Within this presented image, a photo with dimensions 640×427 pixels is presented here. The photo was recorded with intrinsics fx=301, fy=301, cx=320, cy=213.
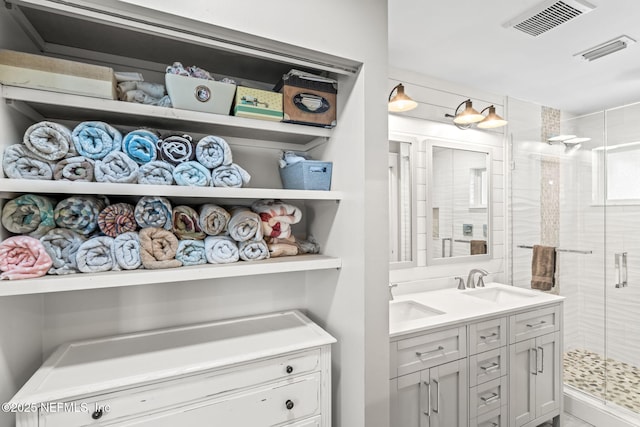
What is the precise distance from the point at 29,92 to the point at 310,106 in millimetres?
866

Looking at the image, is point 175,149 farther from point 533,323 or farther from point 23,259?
point 533,323

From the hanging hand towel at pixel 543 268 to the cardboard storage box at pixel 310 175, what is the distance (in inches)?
92.2

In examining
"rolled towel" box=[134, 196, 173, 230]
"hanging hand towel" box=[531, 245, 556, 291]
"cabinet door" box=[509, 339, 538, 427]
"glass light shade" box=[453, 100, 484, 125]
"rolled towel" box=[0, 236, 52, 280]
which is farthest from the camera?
"hanging hand towel" box=[531, 245, 556, 291]

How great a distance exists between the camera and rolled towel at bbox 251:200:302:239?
1.26m

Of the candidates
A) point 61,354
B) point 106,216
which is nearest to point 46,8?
point 106,216

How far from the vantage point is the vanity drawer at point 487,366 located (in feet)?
5.68

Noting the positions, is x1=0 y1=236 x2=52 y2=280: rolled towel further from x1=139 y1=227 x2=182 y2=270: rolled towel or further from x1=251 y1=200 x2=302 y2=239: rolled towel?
x1=251 y1=200 x2=302 y2=239: rolled towel

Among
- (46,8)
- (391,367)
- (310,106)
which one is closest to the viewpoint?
(46,8)

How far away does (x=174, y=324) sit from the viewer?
1.26m

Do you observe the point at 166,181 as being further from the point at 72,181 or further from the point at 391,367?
the point at 391,367

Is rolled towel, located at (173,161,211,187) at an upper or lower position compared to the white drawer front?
upper

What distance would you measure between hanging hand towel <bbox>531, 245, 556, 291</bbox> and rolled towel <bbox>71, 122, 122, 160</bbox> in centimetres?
Answer: 311

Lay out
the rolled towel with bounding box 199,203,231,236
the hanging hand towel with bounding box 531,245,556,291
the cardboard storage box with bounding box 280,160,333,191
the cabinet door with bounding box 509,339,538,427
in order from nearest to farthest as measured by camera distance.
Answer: the rolled towel with bounding box 199,203,231,236 < the cardboard storage box with bounding box 280,160,333,191 < the cabinet door with bounding box 509,339,538,427 < the hanging hand towel with bounding box 531,245,556,291

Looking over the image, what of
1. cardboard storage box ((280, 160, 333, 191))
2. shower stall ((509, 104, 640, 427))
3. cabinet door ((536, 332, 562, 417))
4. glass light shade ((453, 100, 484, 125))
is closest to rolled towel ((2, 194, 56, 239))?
cardboard storage box ((280, 160, 333, 191))
